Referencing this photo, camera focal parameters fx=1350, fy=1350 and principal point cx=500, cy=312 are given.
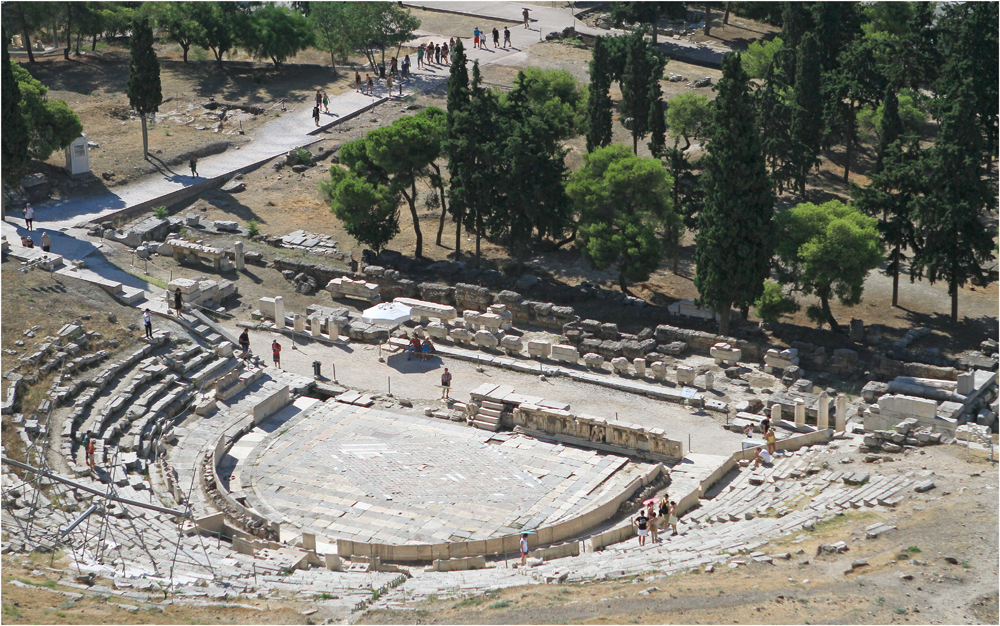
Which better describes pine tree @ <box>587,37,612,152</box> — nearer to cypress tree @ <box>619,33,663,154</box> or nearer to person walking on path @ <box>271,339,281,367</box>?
cypress tree @ <box>619,33,663,154</box>

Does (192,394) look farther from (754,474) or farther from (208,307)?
(754,474)

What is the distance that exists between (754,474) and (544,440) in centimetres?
817

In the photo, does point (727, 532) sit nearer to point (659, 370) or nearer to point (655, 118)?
point (659, 370)

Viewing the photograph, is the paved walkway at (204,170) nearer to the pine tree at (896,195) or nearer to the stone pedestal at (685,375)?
the stone pedestal at (685,375)

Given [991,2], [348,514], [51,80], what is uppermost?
[991,2]

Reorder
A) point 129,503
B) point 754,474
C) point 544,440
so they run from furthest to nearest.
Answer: point 544,440 < point 754,474 < point 129,503

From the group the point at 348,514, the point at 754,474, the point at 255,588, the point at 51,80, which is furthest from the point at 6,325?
the point at 51,80

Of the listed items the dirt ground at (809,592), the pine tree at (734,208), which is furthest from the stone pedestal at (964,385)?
the dirt ground at (809,592)

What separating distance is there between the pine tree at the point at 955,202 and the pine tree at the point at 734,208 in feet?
28.5

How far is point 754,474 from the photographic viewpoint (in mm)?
48688

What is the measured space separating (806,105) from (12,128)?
147 feet

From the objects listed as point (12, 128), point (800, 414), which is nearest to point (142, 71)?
point (12, 128)

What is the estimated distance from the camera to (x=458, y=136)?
68312 mm

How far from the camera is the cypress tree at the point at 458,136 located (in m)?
67.9
